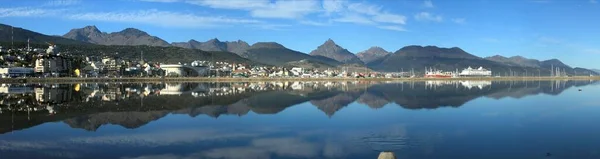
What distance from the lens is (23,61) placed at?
112625 millimetres

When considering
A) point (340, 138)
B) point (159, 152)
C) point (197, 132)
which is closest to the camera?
point (159, 152)

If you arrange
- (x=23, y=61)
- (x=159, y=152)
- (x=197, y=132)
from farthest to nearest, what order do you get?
(x=23, y=61), (x=197, y=132), (x=159, y=152)

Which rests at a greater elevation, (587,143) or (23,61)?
(23,61)

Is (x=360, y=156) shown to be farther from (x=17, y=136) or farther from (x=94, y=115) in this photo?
(x=94, y=115)

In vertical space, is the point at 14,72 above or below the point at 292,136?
above

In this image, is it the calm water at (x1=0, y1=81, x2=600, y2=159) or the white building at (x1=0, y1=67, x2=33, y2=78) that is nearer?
the calm water at (x1=0, y1=81, x2=600, y2=159)

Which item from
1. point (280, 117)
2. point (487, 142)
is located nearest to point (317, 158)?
point (487, 142)

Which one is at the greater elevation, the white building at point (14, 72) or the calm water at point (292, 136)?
the white building at point (14, 72)

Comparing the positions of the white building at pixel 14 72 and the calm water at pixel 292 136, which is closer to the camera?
the calm water at pixel 292 136

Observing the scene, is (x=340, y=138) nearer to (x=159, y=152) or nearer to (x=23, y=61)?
(x=159, y=152)

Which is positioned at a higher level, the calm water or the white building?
the white building

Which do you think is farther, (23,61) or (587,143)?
(23,61)

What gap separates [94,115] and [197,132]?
802 centimetres

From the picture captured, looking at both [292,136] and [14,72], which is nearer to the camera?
[292,136]
